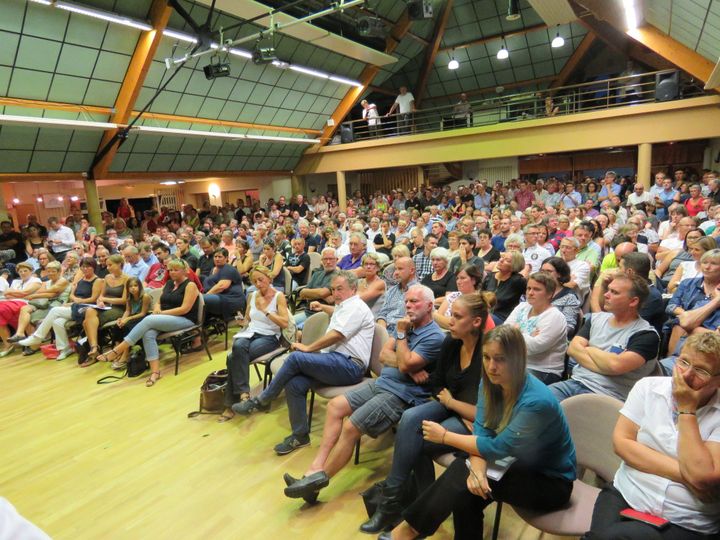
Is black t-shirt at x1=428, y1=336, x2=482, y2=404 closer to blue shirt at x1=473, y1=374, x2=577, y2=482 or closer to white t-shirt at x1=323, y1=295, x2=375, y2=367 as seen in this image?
blue shirt at x1=473, y1=374, x2=577, y2=482

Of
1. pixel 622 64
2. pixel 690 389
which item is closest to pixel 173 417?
pixel 690 389

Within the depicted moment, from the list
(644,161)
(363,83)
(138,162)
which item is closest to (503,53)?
(363,83)

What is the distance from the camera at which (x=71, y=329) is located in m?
5.35

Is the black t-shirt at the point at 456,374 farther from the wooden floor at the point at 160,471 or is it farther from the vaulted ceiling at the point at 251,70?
the vaulted ceiling at the point at 251,70

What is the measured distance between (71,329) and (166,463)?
332cm

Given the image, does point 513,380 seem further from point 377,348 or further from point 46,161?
point 46,161

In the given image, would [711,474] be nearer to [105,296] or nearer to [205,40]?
[105,296]

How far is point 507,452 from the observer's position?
5.58 ft

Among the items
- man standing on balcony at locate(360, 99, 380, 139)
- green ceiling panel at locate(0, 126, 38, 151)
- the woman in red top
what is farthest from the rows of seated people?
man standing on balcony at locate(360, 99, 380, 139)

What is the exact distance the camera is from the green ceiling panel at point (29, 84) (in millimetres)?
7512

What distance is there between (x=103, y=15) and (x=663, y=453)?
29.6 ft

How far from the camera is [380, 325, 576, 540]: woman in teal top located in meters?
1.68

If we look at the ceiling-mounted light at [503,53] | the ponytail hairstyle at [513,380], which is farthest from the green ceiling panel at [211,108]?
the ponytail hairstyle at [513,380]

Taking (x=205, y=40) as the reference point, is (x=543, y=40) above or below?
above
